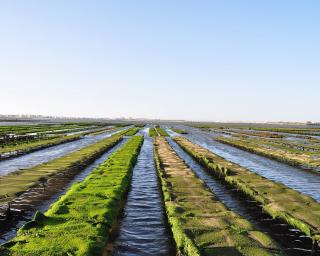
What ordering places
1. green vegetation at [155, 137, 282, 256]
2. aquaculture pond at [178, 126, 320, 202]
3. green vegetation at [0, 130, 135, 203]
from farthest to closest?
aquaculture pond at [178, 126, 320, 202], green vegetation at [0, 130, 135, 203], green vegetation at [155, 137, 282, 256]

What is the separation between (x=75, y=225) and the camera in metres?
16.6

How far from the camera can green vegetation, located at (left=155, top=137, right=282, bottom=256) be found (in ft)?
47.2

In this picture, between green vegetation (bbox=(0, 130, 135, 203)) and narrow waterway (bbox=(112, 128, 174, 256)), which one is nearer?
narrow waterway (bbox=(112, 128, 174, 256))

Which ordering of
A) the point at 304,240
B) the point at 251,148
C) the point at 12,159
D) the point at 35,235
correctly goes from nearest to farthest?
1. the point at 35,235
2. the point at 304,240
3. the point at 12,159
4. the point at 251,148

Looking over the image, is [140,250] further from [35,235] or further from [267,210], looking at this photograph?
[267,210]

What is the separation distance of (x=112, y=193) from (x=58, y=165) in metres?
15.9

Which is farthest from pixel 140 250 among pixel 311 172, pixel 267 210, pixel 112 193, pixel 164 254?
pixel 311 172

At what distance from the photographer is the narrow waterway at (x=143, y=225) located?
1636 centimetres

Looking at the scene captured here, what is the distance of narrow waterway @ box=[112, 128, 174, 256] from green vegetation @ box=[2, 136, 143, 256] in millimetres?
853

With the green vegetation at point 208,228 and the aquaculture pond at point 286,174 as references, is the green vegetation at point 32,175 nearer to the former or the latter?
the green vegetation at point 208,228

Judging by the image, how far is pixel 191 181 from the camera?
28078 mm

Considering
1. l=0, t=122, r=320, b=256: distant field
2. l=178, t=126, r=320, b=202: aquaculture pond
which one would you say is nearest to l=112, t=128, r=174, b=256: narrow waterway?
l=0, t=122, r=320, b=256: distant field

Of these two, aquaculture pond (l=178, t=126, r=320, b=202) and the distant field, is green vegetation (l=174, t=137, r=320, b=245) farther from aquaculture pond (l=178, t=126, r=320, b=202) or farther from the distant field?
aquaculture pond (l=178, t=126, r=320, b=202)

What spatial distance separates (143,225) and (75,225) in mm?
4540
